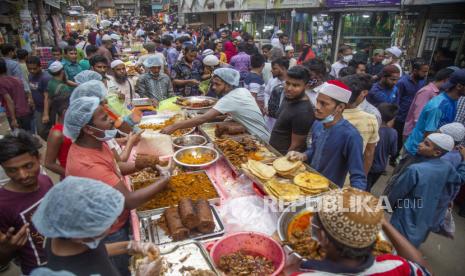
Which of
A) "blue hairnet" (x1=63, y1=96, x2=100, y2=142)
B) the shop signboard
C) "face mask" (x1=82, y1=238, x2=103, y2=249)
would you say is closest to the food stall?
"face mask" (x1=82, y1=238, x2=103, y2=249)

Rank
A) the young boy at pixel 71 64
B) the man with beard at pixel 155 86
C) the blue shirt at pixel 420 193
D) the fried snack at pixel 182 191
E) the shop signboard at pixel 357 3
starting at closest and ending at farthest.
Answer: the fried snack at pixel 182 191, the blue shirt at pixel 420 193, the man with beard at pixel 155 86, the young boy at pixel 71 64, the shop signboard at pixel 357 3

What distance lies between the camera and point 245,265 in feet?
6.38

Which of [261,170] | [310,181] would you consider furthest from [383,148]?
[261,170]

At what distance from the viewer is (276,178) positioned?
2662mm

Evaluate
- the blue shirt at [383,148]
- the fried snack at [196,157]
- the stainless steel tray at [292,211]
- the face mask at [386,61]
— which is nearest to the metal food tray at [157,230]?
the stainless steel tray at [292,211]

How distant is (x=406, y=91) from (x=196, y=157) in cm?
502

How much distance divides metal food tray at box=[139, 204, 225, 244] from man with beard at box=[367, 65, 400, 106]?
4.41 metres

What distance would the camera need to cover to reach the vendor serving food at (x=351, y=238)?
4.21 ft

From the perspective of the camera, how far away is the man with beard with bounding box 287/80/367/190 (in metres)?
2.61

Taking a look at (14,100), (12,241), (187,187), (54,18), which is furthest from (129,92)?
(54,18)

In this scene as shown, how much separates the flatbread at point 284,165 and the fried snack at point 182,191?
2.14 ft

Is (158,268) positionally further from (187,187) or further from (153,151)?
(153,151)

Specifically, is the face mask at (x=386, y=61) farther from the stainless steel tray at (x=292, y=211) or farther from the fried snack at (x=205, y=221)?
the fried snack at (x=205, y=221)

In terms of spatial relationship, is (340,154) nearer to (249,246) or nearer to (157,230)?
(249,246)
